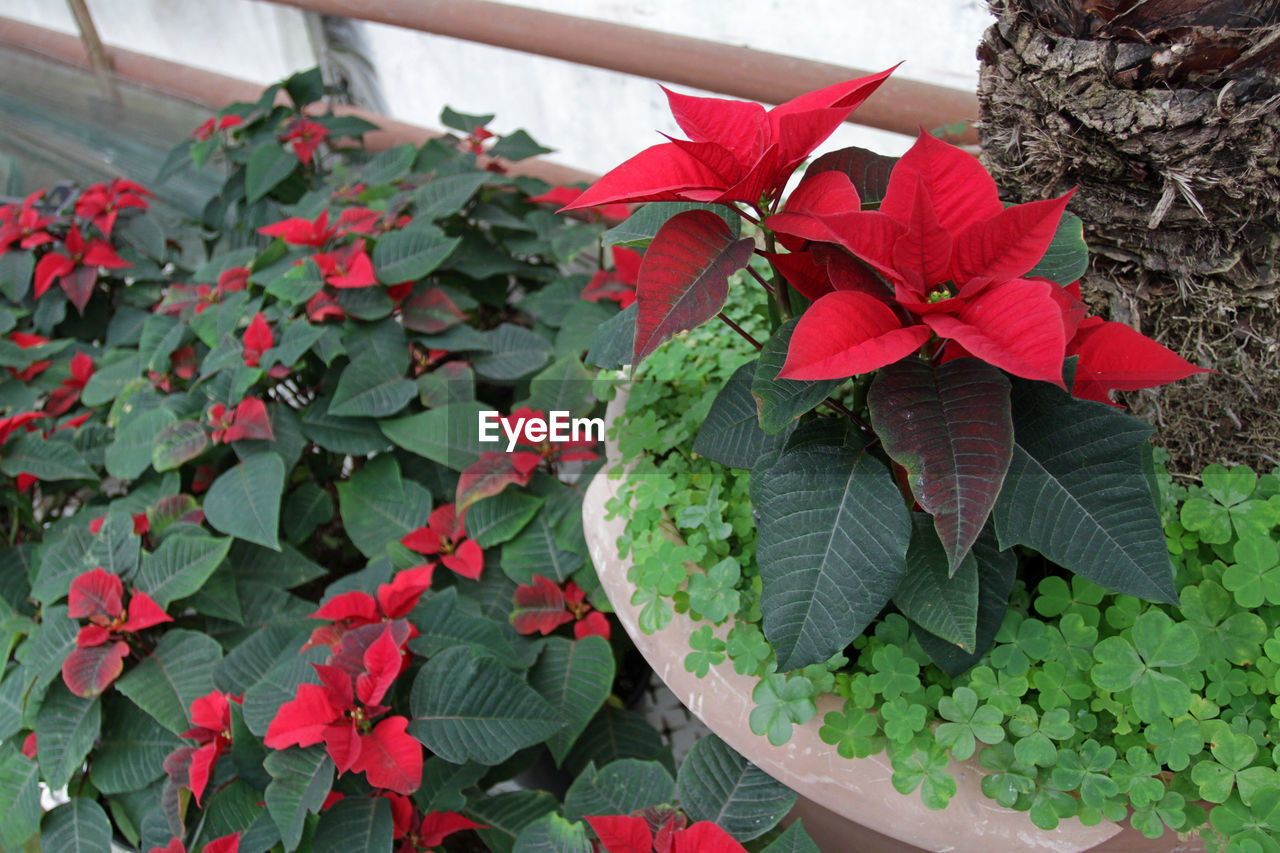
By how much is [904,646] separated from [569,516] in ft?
1.77

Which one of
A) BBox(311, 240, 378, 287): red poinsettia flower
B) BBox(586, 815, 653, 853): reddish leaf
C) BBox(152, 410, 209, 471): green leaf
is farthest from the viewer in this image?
BBox(311, 240, 378, 287): red poinsettia flower

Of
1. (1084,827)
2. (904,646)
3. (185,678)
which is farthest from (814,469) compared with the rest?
(185,678)

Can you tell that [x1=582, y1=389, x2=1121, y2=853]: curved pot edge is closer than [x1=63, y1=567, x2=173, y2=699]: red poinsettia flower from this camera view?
Yes

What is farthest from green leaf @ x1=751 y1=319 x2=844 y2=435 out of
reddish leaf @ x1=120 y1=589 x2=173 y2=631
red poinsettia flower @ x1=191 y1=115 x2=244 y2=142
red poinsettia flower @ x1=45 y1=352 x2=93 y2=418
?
red poinsettia flower @ x1=191 y1=115 x2=244 y2=142

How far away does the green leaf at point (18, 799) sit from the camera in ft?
3.14

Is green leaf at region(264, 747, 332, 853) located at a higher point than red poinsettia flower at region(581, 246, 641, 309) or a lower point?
lower

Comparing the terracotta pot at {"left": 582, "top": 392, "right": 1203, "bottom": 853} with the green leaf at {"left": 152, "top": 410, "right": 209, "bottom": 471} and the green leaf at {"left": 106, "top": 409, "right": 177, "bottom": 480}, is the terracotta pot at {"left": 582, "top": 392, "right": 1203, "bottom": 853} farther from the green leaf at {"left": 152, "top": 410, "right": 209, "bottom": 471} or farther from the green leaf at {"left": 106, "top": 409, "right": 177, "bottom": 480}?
the green leaf at {"left": 106, "top": 409, "right": 177, "bottom": 480}

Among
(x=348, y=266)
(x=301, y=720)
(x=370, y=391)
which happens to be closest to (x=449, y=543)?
(x=370, y=391)

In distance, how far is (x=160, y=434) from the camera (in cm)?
119

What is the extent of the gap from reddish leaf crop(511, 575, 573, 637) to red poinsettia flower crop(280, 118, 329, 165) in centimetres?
111

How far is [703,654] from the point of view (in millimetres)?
691

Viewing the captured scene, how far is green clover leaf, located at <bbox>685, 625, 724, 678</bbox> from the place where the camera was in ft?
2.25

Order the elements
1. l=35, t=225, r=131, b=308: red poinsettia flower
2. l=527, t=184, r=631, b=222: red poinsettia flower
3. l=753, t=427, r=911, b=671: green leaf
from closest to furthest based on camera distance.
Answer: l=753, t=427, r=911, b=671: green leaf < l=527, t=184, r=631, b=222: red poinsettia flower < l=35, t=225, r=131, b=308: red poinsettia flower

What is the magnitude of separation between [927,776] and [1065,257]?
401 mm
